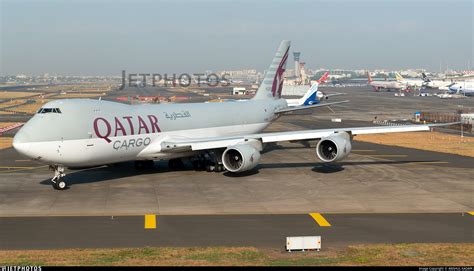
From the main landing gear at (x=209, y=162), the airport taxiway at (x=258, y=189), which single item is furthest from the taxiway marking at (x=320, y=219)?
the main landing gear at (x=209, y=162)

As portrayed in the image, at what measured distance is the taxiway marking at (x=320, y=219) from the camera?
80.9 ft

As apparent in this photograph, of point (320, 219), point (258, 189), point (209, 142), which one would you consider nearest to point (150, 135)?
point (209, 142)

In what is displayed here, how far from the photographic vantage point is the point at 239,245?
69.2 feet

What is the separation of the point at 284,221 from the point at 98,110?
46.5 feet

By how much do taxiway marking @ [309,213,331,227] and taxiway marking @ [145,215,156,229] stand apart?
7086 mm

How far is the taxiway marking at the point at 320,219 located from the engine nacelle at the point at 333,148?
36.5ft

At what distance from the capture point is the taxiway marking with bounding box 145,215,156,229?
24188 millimetres

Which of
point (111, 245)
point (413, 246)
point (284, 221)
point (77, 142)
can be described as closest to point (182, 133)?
point (77, 142)

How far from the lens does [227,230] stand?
23531 mm

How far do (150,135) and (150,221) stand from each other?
11.8 metres

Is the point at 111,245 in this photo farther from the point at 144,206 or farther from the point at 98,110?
the point at 98,110

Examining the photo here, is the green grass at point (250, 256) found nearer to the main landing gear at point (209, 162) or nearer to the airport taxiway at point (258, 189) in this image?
the airport taxiway at point (258, 189)

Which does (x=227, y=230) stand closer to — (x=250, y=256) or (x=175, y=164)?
(x=250, y=256)

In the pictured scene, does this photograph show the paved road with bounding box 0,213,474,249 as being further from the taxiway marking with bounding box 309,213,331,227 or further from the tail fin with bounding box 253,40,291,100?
the tail fin with bounding box 253,40,291,100
